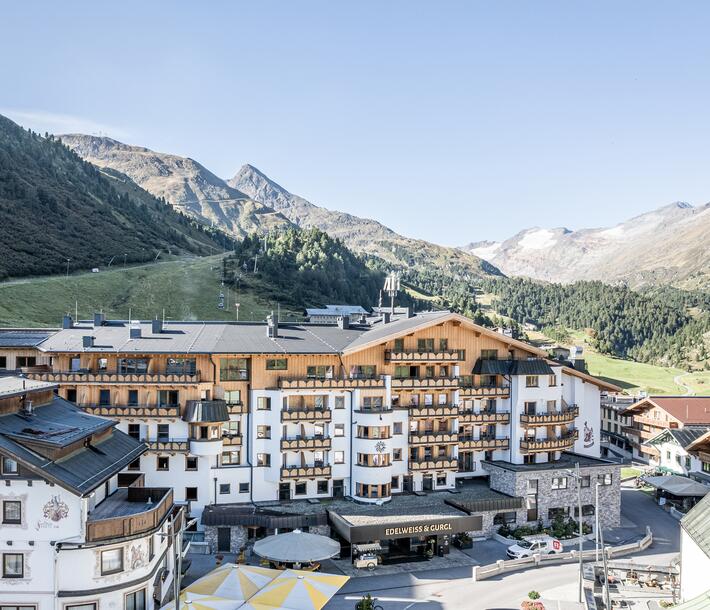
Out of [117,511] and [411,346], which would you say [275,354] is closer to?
[411,346]

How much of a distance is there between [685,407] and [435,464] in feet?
134

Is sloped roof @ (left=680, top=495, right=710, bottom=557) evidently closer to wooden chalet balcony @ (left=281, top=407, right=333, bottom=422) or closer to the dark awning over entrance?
the dark awning over entrance

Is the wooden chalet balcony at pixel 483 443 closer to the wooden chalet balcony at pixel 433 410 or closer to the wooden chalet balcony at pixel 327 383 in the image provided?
the wooden chalet balcony at pixel 433 410

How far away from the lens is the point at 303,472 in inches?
2132

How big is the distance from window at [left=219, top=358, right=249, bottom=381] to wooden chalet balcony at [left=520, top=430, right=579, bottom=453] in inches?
1009

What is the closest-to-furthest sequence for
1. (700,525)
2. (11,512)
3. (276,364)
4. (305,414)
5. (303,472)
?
(700,525) < (11,512) < (303,472) < (305,414) < (276,364)

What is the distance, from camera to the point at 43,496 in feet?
105

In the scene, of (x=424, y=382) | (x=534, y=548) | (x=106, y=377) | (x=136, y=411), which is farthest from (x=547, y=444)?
(x=106, y=377)

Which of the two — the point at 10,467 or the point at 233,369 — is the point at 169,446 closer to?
the point at 233,369

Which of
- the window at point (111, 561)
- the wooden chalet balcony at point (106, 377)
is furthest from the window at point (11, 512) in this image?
the wooden chalet balcony at point (106, 377)

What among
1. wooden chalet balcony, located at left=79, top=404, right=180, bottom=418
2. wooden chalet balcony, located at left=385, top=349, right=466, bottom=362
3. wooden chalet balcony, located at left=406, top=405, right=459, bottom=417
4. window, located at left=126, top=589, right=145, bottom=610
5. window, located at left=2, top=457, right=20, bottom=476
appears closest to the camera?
window, located at left=2, top=457, right=20, bottom=476

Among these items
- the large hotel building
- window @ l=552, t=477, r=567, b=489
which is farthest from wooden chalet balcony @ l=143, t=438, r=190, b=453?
window @ l=552, t=477, r=567, b=489

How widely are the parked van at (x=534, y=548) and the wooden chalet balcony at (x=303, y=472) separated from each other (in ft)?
51.1

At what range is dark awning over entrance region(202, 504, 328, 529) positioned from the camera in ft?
159
